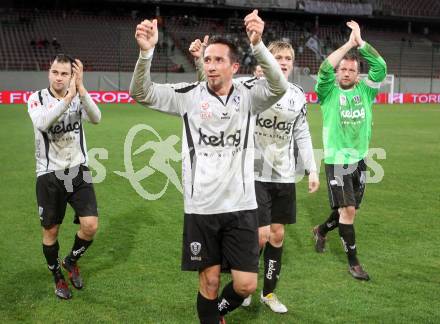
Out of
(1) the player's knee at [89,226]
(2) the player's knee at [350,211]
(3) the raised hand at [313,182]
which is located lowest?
(1) the player's knee at [89,226]

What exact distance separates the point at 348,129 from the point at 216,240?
9.04 ft

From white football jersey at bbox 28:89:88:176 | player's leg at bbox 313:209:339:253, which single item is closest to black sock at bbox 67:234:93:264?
white football jersey at bbox 28:89:88:176

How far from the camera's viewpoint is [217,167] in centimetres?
406

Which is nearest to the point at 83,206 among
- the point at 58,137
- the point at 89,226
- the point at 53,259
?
the point at 89,226

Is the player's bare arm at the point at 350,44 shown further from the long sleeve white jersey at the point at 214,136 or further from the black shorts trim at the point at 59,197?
the black shorts trim at the point at 59,197

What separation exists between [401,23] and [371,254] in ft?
162

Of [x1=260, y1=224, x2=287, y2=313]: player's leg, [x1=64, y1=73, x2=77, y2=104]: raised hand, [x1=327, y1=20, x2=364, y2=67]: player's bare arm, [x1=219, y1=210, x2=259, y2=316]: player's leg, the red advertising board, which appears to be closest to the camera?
[x1=219, y1=210, x2=259, y2=316]: player's leg

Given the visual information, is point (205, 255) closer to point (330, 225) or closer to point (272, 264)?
point (272, 264)

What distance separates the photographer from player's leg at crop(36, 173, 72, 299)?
18.2 feet

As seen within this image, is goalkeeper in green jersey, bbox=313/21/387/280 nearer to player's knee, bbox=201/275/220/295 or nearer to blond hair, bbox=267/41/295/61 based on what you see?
blond hair, bbox=267/41/295/61

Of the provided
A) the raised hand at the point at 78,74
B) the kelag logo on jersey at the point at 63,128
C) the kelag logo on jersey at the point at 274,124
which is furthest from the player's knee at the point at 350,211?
the raised hand at the point at 78,74

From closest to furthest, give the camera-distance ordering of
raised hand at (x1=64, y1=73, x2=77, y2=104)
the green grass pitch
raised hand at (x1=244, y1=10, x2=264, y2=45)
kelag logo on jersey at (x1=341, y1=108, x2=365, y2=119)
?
raised hand at (x1=244, y1=10, x2=264, y2=45), raised hand at (x1=64, y1=73, x2=77, y2=104), the green grass pitch, kelag logo on jersey at (x1=341, y1=108, x2=365, y2=119)

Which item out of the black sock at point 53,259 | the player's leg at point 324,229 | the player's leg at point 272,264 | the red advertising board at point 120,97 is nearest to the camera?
the player's leg at point 272,264

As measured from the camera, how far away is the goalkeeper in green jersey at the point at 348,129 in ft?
20.6
